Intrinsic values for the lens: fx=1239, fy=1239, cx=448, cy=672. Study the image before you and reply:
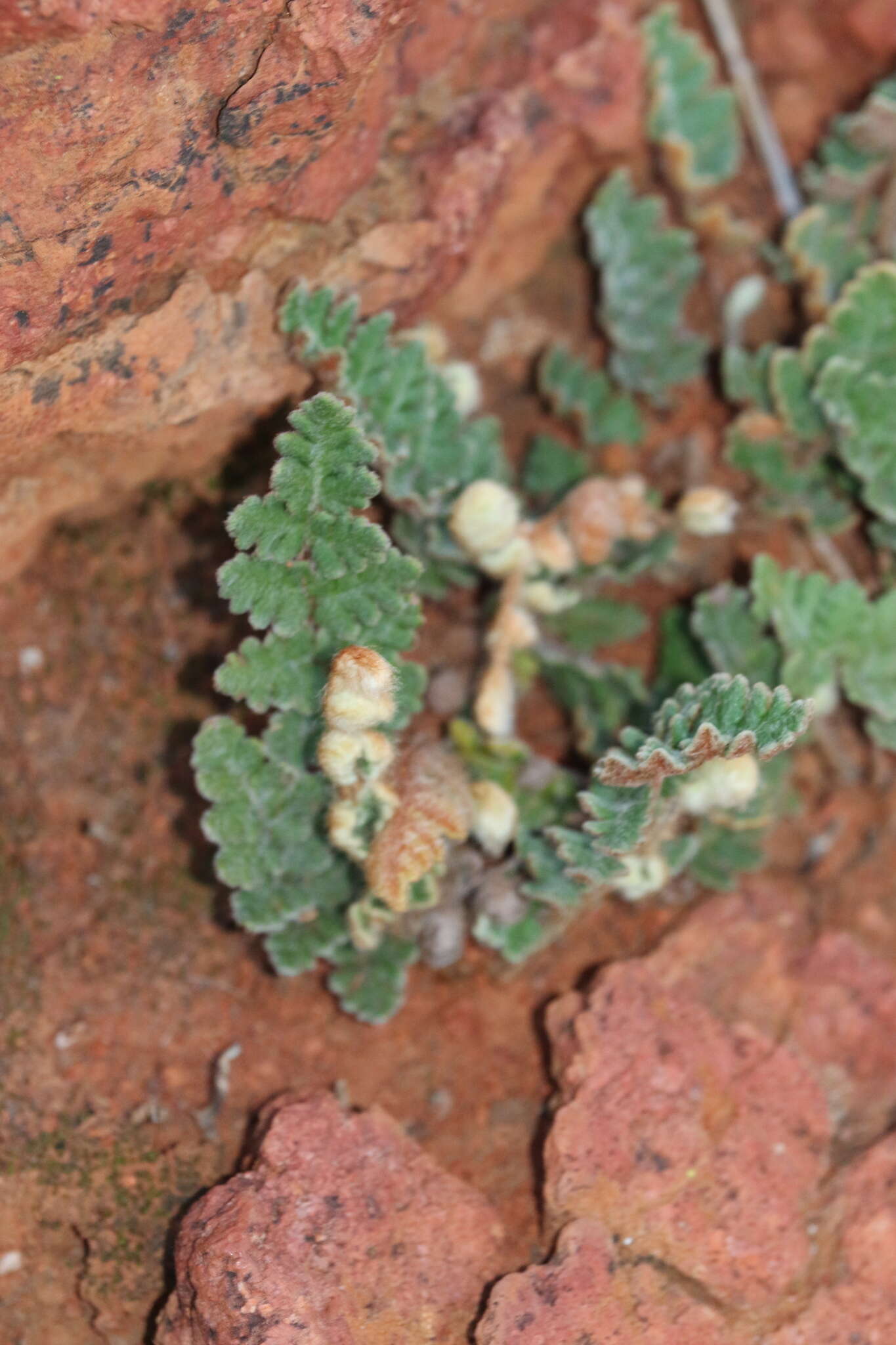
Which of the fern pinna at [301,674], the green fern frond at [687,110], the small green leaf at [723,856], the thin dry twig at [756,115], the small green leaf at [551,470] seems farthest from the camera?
the thin dry twig at [756,115]

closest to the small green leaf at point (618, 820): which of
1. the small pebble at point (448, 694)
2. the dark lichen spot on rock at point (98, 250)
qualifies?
the small pebble at point (448, 694)

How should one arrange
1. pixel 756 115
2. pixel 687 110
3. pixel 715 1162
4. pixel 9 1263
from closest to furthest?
1. pixel 9 1263
2. pixel 715 1162
3. pixel 687 110
4. pixel 756 115

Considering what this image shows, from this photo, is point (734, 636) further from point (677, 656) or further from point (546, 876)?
point (546, 876)

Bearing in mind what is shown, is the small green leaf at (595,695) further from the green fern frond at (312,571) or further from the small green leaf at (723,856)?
the green fern frond at (312,571)

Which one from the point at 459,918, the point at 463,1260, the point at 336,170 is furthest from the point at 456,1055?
the point at 336,170

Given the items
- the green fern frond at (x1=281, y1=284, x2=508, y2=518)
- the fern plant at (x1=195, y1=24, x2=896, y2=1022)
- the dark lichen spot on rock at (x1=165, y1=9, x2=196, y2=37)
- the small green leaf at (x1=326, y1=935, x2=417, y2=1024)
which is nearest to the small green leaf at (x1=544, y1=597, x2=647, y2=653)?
the fern plant at (x1=195, y1=24, x2=896, y2=1022)

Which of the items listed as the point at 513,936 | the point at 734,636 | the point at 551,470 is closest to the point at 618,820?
the point at 513,936
